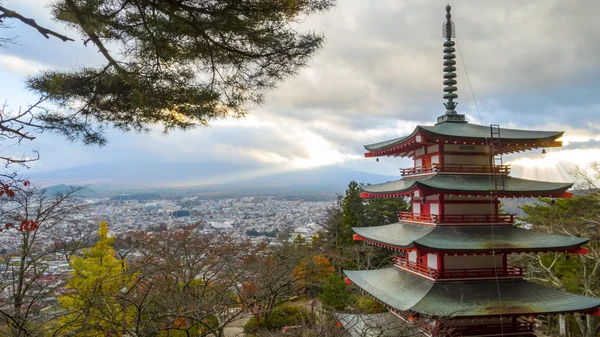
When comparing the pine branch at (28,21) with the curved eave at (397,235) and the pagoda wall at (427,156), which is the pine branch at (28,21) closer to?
the curved eave at (397,235)

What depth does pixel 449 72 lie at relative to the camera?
11.3m

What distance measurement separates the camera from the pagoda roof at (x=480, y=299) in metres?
8.20

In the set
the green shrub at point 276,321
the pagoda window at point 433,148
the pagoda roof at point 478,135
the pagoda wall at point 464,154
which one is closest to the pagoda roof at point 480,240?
the pagoda wall at point 464,154

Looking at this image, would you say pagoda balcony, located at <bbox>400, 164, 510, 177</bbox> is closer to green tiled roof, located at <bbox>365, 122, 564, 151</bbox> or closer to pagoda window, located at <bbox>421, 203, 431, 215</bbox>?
green tiled roof, located at <bbox>365, 122, 564, 151</bbox>

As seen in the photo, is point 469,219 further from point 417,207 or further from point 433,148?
point 433,148

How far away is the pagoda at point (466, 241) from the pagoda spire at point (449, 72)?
30mm

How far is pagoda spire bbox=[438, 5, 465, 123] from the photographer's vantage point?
36.5 ft

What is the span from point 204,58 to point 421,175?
8020 mm

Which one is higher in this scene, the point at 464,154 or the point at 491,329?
the point at 464,154

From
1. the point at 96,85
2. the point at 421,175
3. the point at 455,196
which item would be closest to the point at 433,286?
the point at 455,196

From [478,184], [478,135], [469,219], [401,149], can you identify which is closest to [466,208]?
[469,219]

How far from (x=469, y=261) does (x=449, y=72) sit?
5615 mm

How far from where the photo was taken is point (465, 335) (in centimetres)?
884

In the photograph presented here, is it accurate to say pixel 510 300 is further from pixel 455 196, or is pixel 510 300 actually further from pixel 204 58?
pixel 204 58
